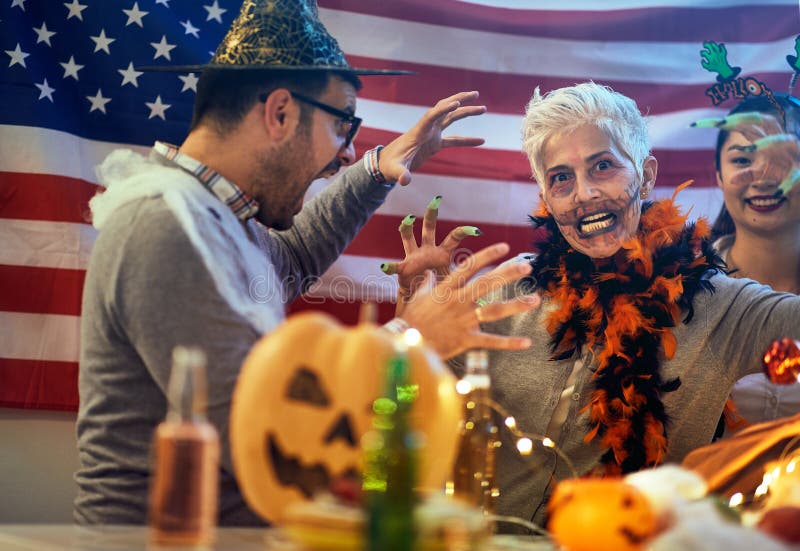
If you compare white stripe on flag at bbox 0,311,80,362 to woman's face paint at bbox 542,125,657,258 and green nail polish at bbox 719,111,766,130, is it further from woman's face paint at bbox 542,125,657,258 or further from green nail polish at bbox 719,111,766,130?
green nail polish at bbox 719,111,766,130

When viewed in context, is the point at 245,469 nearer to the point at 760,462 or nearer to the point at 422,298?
the point at 422,298

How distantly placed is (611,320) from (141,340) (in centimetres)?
142

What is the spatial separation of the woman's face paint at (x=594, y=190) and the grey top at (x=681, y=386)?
305 mm

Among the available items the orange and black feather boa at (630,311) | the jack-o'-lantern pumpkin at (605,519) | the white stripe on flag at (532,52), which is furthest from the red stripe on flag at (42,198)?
the jack-o'-lantern pumpkin at (605,519)

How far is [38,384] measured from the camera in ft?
8.62

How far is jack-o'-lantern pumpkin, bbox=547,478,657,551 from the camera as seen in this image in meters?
1.21

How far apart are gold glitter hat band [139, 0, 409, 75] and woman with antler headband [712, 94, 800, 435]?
146cm

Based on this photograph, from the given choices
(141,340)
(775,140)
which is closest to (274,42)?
(141,340)

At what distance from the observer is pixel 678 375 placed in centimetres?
247

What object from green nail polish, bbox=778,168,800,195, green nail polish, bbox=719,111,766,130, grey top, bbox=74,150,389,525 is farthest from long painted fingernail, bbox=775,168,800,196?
grey top, bbox=74,150,389,525

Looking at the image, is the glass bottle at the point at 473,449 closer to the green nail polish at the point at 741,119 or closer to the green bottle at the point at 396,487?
the green bottle at the point at 396,487

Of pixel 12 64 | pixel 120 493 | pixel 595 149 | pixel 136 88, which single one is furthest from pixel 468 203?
pixel 120 493

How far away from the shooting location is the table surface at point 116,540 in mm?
1163

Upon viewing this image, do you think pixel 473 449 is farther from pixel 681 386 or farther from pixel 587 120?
pixel 587 120
